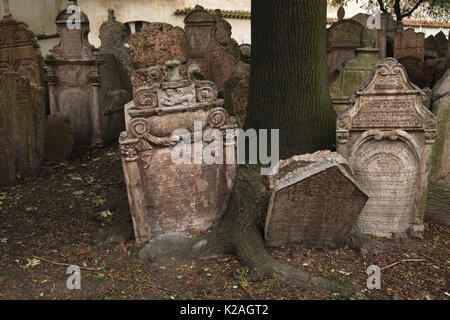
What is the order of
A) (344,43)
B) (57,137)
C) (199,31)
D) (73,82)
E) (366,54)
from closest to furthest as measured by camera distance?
(366,54) → (57,137) → (73,82) → (199,31) → (344,43)

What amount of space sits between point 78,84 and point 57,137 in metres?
1.46

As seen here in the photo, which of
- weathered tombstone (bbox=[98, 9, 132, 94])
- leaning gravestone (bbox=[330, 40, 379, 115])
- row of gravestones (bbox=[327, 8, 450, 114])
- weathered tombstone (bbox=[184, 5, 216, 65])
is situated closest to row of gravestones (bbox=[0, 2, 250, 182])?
weathered tombstone (bbox=[184, 5, 216, 65])

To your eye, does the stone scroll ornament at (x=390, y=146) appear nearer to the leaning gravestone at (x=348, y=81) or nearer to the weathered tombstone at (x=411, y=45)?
the leaning gravestone at (x=348, y=81)

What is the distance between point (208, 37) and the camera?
10.2 m

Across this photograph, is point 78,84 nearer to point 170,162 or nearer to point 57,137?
point 57,137

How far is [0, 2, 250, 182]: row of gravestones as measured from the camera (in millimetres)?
6871

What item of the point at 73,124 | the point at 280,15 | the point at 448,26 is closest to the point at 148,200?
the point at 280,15

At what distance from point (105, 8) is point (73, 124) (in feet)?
37.0

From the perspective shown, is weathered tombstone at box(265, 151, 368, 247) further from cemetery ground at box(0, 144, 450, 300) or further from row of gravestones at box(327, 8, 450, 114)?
row of gravestones at box(327, 8, 450, 114)

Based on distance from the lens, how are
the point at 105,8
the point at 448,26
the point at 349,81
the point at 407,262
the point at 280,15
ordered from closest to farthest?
the point at 407,262
the point at 280,15
the point at 349,81
the point at 105,8
the point at 448,26

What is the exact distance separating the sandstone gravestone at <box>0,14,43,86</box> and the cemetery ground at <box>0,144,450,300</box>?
14.2 ft

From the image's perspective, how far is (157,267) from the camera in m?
4.40

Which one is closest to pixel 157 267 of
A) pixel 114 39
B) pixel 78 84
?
pixel 78 84

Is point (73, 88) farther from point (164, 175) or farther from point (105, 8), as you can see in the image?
point (105, 8)
